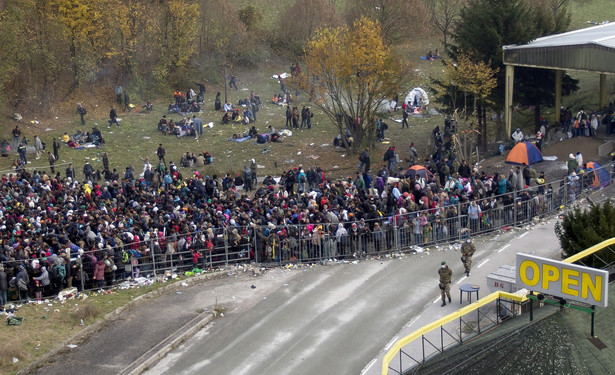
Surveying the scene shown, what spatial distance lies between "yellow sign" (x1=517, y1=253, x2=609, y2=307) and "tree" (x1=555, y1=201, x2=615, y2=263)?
5.72 m

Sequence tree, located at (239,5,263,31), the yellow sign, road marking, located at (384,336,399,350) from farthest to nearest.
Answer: tree, located at (239,5,263,31) < road marking, located at (384,336,399,350) < the yellow sign

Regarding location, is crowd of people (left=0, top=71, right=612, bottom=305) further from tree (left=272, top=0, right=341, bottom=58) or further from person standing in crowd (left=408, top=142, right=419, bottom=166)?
tree (left=272, top=0, right=341, bottom=58)

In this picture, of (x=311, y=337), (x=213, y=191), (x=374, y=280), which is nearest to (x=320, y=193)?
(x=213, y=191)

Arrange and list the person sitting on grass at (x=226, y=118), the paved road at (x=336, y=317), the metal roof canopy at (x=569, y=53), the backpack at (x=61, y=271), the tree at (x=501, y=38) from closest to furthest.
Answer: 1. the paved road at (x=336, y=317)
2. the backpack at (x=61, y=271)
3. the metal roof canopy at (x=569, y=53)
4. the tree at (x=501, y=38)
5. the person sitting on grass at (x=226, y=118)

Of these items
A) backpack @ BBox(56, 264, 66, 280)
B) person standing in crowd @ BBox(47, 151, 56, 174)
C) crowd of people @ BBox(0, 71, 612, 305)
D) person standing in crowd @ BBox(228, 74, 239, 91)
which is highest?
person standing in crowd @ BBox(228, 74, 239, 91)

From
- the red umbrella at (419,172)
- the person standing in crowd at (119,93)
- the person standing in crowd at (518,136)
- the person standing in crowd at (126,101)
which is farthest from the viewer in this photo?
the person standing in crowd at (119,93)

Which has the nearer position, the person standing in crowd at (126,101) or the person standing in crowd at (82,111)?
the person standing in crowd at (82,111)

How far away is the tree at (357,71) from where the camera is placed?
38.6m

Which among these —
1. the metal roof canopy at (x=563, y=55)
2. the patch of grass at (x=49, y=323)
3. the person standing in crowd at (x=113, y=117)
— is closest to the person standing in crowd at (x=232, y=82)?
the person standing in crowd at (x=113, y=117)

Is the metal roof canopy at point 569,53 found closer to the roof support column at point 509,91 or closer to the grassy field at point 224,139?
the roof support column at point 509,91

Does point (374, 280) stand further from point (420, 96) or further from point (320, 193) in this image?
point (420, 96)

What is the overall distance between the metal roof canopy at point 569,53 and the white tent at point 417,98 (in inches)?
437

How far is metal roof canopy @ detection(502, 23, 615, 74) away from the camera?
3192 cm

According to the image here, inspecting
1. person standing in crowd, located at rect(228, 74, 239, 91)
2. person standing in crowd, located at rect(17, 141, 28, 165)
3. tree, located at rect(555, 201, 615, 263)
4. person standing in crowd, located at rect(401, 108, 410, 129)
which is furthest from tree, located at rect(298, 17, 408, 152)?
tree, located at rect(555, 201, 615, 263)
